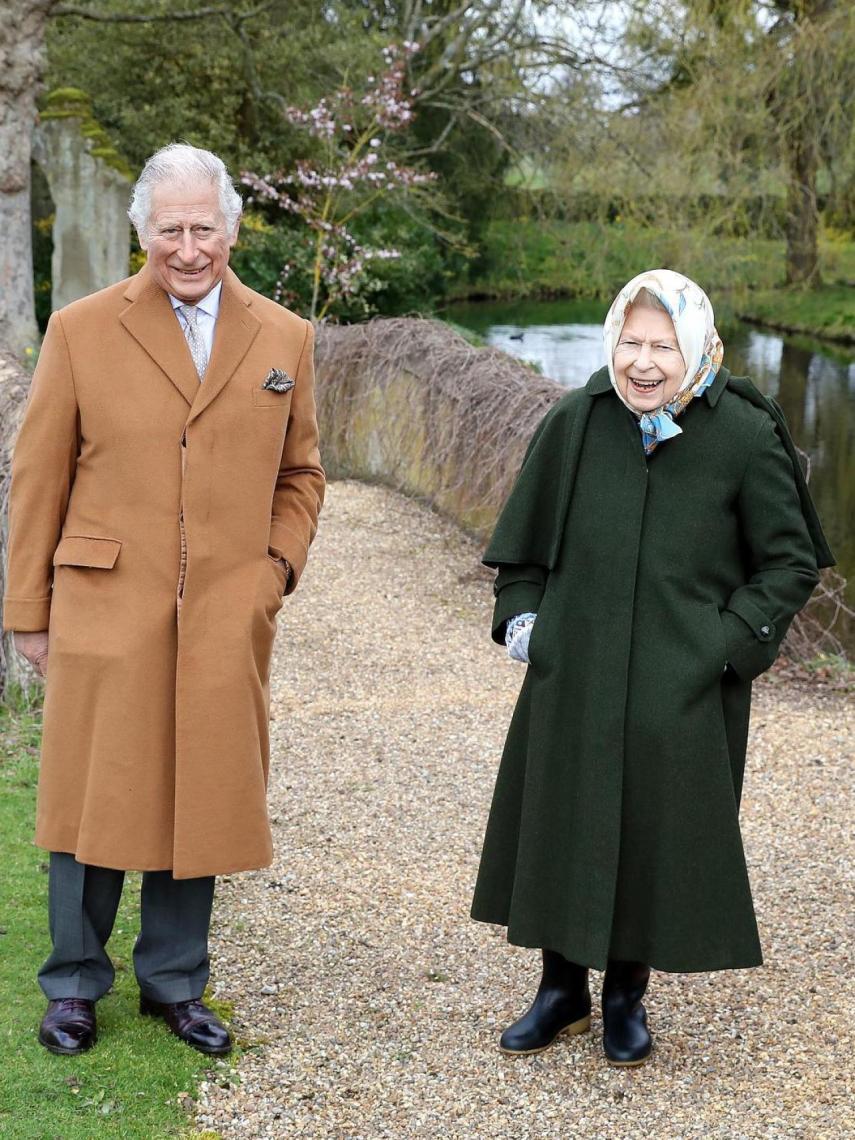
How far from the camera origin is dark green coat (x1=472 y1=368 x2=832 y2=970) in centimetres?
283

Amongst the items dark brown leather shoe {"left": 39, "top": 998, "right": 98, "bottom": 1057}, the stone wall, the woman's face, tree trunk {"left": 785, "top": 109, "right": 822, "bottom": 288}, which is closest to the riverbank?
tree trunk {"left": 785, "top": 109, "right": 822, "bottom": 288}

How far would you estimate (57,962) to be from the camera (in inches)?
115

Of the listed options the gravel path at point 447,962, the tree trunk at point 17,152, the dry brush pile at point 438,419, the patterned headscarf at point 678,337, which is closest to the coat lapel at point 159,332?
the patterned headscarf at point 678,337

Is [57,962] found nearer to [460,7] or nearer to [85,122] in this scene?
[85,122]

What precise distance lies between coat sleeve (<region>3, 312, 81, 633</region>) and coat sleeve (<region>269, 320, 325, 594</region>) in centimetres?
46

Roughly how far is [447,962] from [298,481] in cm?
137

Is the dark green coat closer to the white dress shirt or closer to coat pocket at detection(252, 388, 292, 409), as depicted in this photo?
coat pocket at detection(252, 388, 292, 409)

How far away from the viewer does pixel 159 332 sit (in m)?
2.80

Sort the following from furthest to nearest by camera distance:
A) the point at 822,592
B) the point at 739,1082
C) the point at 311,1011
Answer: the point at 822,592 → the point at 311,1011 → the point at 739,1082

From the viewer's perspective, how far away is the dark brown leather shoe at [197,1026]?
2.99m

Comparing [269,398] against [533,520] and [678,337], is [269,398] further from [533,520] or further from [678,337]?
[678,337]

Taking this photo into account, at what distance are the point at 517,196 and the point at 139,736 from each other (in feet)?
61.1

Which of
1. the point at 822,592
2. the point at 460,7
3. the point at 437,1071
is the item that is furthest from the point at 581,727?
the point at 460,7

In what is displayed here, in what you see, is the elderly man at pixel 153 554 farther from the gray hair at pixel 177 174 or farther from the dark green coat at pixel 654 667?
the dark green coat at pixel 654 667
